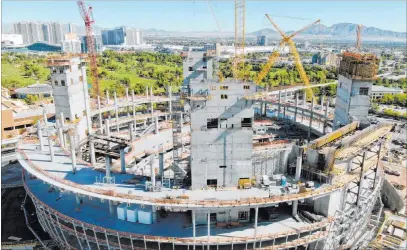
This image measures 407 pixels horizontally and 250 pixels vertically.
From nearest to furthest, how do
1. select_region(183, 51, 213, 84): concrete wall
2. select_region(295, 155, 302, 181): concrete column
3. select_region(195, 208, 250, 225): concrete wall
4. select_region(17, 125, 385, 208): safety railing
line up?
select_region(17, 125, 385, 208): safety railing
select_region(195, 208, 250, 225): concrete wall
select_region(295, 155, 302, 181): concrete column
select_region(183, 51, 213, 84): concrete wall

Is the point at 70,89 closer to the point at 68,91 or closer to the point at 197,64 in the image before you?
the point at 68,91

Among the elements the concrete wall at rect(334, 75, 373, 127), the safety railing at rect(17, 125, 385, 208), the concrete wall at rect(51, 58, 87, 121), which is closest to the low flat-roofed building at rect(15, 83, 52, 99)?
the concrete wall at rect(51, 58, 87, 121)

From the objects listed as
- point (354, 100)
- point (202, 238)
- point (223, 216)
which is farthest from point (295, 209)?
point (354, 100)

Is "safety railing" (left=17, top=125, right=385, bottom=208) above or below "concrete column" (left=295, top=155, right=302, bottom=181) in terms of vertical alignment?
below

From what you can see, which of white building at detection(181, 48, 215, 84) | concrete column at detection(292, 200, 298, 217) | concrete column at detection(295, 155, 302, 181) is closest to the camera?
concrete column at detection(292, 200, 298, 217)

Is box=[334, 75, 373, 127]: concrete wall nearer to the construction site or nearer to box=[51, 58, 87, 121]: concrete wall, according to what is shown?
the construction site

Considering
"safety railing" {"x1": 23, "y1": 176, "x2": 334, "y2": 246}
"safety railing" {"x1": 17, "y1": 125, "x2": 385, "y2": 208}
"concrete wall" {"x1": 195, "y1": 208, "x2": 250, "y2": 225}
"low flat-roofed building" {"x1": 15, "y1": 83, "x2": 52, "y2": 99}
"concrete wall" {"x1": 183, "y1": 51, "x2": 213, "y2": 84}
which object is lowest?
"safety railing" {"x1": 23, "y1": 176, "x2": 334, "y2": 246}

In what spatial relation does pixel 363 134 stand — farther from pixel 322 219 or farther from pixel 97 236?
pixel 97 236

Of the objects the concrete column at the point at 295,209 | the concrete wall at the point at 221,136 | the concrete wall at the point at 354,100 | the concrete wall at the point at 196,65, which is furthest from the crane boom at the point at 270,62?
the concrete column at the point at 295,209

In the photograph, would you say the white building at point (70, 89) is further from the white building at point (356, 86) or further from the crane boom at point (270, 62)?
the crane boom at point (270, 62)

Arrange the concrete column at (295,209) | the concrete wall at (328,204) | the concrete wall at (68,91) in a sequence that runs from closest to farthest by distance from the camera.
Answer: the concrete wall at (328,204) < the concrete column at (295,209) < the concrete wall at (68,91)

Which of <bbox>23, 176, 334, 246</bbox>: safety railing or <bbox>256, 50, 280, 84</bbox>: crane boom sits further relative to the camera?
<bbox>256, 50, 280, 84</bbox>: crane boom
